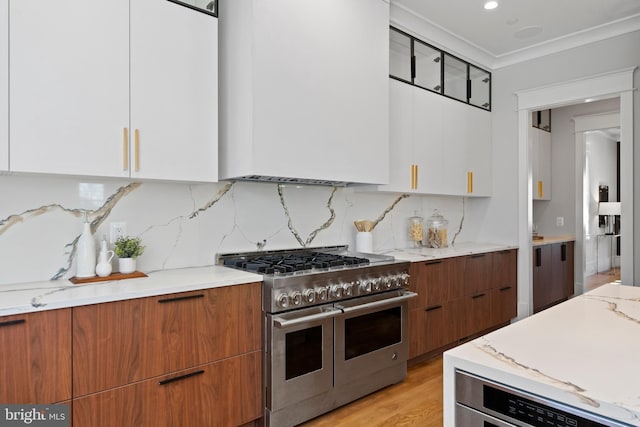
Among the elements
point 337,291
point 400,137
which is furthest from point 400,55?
point 337,291

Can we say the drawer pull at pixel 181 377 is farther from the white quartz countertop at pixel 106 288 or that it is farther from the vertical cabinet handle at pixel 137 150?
the vertical cabinet handle at pixel 137 150

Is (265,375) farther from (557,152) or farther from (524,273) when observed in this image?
(557,152)

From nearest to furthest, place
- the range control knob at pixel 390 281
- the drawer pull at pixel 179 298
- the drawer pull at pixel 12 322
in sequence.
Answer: the drawer pull at pixel 12 322
the drawer pull at pixel 179 298
the range control knob at pixel 390 281

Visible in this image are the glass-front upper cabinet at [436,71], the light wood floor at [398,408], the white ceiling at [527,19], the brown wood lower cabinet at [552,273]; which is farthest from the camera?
the brown wood lower cabinet at [552,273]

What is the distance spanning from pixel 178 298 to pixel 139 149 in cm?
78

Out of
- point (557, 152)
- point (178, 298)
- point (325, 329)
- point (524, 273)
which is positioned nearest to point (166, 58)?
point (178, 298)

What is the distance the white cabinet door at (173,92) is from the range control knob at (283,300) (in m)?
0.77

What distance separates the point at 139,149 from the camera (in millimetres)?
2035

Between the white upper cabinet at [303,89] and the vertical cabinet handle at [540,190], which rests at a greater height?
the white upper cabinet at [303,89]

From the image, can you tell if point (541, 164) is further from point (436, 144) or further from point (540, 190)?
point (436, 144)

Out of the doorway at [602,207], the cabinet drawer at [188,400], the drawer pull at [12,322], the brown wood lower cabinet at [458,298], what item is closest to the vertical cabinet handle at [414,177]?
the brown wood lower cabinet at [458,298]

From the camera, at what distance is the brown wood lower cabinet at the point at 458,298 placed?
3146 millimetres

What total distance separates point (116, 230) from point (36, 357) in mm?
827

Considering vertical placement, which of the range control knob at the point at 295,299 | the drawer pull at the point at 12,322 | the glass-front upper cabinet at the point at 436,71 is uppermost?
the glass-front upper cabinet at the point at 436,71
